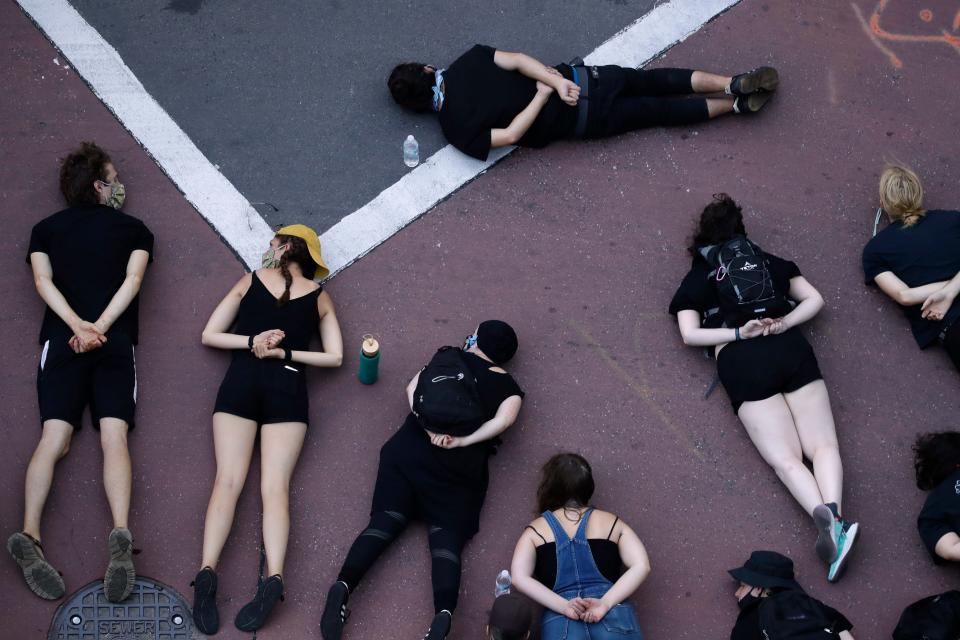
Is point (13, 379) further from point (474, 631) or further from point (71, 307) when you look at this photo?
point (474, 631)

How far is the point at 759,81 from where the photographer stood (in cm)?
918

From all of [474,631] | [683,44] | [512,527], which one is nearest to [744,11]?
[683,44]

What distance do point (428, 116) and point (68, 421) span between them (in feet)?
11.8

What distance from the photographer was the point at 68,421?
7863 mm

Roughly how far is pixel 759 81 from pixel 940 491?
342 centimetres

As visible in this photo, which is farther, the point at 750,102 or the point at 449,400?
the point at 750,102

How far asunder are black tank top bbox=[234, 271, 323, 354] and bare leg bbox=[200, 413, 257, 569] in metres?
0.55

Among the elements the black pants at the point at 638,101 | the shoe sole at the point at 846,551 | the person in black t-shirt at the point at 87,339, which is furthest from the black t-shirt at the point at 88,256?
the shoe sole at the point at 846,551

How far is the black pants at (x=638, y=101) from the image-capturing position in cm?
912

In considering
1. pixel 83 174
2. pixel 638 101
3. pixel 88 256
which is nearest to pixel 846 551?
pixel 638 101

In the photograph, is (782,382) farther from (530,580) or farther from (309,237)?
(309,237)

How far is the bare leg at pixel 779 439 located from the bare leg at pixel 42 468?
4.64m

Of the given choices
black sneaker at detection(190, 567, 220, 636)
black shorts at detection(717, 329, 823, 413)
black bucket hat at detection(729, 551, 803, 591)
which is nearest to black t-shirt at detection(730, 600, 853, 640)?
black bucket hat at detection(729, 551, 803, 591)

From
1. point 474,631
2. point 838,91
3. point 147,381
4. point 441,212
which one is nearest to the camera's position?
point 474,631
